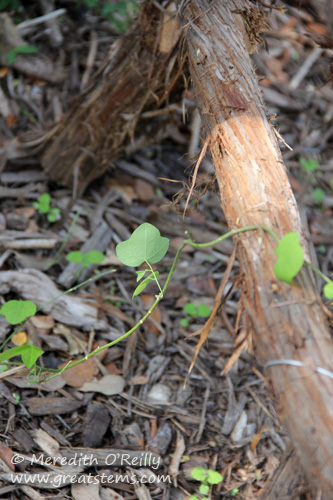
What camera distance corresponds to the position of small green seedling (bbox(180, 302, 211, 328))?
208 centimetres

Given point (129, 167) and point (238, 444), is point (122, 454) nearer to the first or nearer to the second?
point (238, 444)

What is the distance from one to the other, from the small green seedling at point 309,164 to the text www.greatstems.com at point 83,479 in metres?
2.23

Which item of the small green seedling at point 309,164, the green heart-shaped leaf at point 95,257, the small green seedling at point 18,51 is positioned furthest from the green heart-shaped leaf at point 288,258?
the small green seedling at point 18,51

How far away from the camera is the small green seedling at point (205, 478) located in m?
1.50

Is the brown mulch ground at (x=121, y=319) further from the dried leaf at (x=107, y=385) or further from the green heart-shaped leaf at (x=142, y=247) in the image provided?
the green heart-shaped leaf at (x=142, y=247)

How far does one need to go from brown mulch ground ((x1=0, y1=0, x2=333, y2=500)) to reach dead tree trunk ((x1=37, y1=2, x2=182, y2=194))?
0.20m

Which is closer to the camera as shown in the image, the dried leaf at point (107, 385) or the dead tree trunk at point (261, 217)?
the dead tree trunk at point (261, 217)

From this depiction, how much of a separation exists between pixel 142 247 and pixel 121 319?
0.85 metres

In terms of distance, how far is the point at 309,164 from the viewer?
300 centimetres

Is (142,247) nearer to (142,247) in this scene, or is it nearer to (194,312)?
(142,247)

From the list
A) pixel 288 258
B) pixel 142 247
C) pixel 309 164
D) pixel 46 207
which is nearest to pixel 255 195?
pixel 288 258

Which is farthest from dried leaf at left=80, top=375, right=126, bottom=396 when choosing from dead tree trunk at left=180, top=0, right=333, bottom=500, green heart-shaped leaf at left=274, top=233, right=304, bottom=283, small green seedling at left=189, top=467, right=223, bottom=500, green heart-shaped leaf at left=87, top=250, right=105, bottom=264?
green heart-shaped leaf at left=274, top=233, right=304, bottom=283

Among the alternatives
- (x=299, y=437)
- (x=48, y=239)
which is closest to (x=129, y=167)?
(x=48, y=239)

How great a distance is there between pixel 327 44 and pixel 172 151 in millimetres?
1348
